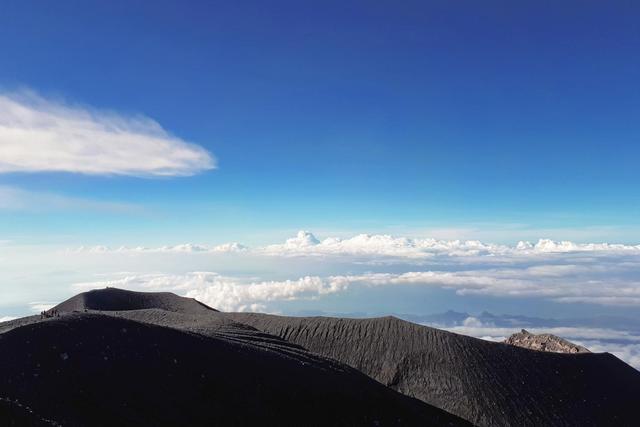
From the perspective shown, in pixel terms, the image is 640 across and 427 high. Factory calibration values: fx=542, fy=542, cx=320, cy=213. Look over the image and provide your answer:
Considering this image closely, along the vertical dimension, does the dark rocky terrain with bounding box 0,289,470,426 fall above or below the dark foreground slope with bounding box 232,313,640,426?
above

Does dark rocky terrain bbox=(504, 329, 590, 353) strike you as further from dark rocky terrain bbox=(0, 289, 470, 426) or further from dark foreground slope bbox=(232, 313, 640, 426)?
dark rocky terrain bbox=(0, 289, 470, 426)

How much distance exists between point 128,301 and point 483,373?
4238 cm

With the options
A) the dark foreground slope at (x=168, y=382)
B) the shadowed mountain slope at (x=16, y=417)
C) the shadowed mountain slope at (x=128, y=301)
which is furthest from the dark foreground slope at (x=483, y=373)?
the shadowed mountain slope at (x=16, y=417)

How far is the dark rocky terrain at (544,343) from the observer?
4866 cm

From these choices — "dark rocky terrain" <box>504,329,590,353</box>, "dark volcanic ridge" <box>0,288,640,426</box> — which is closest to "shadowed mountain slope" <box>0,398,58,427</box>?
"dark volcanic ridge" <box>0,288,640,426</box>

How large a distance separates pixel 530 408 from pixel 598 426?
158 inches

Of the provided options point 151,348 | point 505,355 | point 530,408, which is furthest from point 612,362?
point 151,348

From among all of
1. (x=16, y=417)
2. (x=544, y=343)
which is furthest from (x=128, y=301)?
(x=16, y=417)

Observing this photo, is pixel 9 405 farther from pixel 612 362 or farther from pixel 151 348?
pixel 612 362

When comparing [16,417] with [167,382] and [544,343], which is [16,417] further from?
[544,343]

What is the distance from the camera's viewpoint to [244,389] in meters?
22.4

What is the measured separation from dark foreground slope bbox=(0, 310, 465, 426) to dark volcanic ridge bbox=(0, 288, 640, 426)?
0.20ft

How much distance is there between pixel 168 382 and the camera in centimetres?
2088

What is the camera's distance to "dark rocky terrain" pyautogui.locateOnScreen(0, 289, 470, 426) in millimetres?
17906
